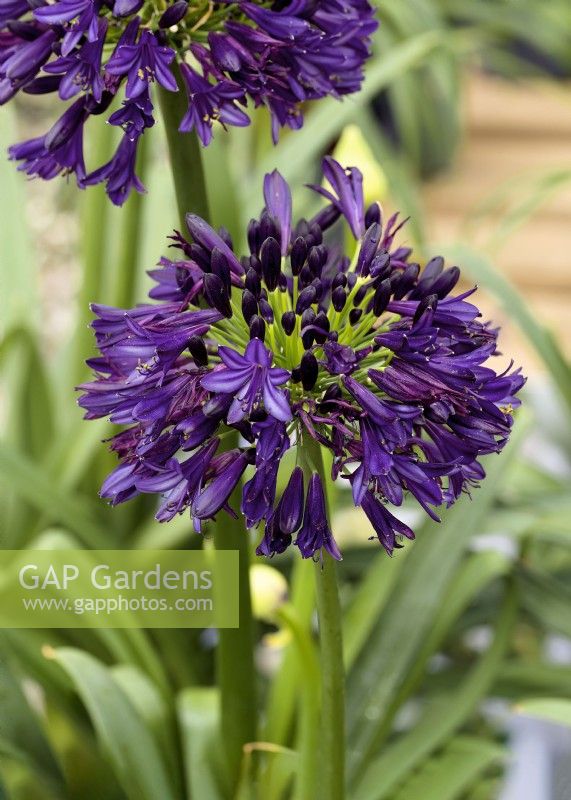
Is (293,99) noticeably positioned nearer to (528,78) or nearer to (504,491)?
(504,491)

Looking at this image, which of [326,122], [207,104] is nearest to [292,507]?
[207,104]

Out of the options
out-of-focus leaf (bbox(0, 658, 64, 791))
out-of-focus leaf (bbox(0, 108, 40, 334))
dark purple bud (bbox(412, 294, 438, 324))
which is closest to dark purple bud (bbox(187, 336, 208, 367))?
dark purple bud (bbox(412, 294, 438, 324))

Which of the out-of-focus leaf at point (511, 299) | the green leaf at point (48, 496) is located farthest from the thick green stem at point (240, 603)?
the out-of-focus leaf at point (511, 299)

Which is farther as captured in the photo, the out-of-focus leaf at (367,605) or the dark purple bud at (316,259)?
the out-of-focus leaf at (367,605)

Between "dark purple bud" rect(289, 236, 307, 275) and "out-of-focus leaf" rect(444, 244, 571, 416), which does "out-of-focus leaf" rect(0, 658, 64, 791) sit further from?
"out-of-focus leaf" rect(444, 244, 571, 416)

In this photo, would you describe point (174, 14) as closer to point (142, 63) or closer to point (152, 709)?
point (142, 63)

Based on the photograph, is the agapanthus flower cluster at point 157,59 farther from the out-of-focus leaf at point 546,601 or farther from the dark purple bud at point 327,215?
the out-of-focus leaf at point 546,601

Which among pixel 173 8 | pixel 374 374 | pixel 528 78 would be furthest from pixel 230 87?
pixel 528 78
